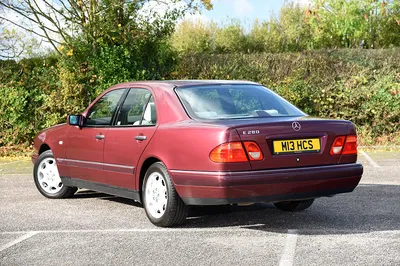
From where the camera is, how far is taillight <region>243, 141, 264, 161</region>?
6.86 meters

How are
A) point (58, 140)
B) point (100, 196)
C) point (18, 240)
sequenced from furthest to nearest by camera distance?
point (100, 196)
point (58, 140)
point (18, 240)

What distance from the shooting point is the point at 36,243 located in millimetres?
6832

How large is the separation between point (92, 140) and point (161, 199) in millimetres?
1654

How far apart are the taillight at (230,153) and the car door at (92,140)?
2.17m

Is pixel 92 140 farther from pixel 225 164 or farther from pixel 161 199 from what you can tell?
pixel 225 164

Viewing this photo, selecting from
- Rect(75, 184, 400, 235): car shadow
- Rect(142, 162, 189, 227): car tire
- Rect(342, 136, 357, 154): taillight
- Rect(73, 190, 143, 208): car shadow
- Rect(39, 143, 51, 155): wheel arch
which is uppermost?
Rect(342, 136, 357, 154): taillight


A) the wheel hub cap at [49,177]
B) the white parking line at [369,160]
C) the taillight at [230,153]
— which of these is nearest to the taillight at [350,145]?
the taillight at [230,153]

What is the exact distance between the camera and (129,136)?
8.09m

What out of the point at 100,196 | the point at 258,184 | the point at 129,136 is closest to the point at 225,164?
the point at 258,184

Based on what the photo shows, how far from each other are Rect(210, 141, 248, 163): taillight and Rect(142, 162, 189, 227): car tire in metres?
0.72

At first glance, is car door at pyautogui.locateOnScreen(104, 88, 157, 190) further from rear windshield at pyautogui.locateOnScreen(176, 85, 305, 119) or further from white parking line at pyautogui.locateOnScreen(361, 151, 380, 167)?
white parking line at pyautogui.locateOnScreen(361, 151, 380, 167)

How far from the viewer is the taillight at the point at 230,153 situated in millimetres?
6816

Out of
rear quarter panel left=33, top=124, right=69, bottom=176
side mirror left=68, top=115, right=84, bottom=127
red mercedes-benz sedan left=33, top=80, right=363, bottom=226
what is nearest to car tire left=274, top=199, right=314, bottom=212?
red mercedes-benz sedan left=33, top=80, right=363, bottom=226

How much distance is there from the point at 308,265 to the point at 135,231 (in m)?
2.25
